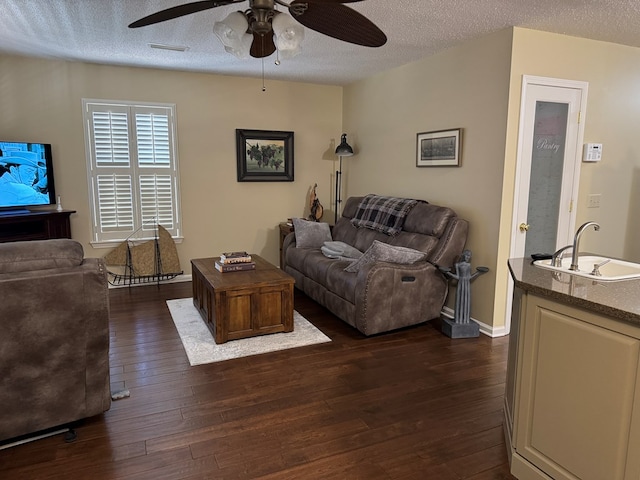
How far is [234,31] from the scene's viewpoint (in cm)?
208

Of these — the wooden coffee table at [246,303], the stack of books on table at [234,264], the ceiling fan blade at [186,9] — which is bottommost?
the wooden coffee table at [246,303]

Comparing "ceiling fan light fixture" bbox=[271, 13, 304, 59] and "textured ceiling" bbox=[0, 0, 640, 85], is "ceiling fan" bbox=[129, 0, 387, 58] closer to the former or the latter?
"ceiling fan light fixture" bbox=[271, 13, 304, 59]

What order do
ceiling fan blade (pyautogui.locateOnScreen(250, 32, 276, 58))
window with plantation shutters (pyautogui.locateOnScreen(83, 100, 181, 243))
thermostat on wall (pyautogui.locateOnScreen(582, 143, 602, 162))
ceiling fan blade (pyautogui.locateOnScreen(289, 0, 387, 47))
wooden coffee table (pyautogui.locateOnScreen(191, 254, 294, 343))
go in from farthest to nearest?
window with plantation shutters (pyautogui.locateOnScreen(83, 100, 181, 243)) → thermostat on wall (pyautogui.locateOnScreen(582, 143, 602, 162)) → wooden coffee table (pyautogui.locateOnScreen(191, 254, 294, 343)) → ceiling fan blade (pyautogui.locateOnScreen(250, 32, 276, 58)) → ceiling fan blade (pyautogui.locateOnScreen(289, 0, 387, 47))

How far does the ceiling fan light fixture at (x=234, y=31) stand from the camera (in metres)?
2.06

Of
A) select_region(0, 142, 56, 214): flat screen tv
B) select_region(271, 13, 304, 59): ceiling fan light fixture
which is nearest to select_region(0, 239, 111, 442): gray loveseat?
select_region(271, 13, 304, 59): ceiling fan light fixture

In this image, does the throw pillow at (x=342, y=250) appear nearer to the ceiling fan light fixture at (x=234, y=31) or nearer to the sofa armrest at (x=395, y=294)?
the sofa armrest at (x=395, y=294)

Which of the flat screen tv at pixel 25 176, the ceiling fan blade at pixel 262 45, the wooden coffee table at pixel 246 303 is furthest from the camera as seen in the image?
the flat screen tv at pixel 25 176

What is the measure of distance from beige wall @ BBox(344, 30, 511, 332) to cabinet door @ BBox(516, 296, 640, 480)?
185 cm

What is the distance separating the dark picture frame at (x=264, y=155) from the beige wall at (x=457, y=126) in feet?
3.78

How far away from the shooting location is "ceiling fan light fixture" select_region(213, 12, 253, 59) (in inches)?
81.0

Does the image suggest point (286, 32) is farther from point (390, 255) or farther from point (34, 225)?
point (34, 225)

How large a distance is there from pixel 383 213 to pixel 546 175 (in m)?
1.55

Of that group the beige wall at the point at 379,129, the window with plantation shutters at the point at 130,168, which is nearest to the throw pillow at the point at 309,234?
the beige wall at the point at 379,129

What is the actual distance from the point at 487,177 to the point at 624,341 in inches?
92.5
